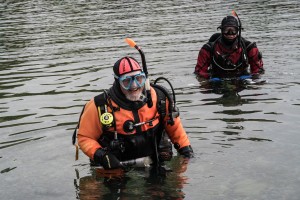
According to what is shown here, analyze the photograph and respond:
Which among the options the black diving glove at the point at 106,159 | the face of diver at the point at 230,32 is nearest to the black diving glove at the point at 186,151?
the black diving glove at the point at 106,159

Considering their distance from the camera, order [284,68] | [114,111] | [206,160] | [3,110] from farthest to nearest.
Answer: [284,68]
[3,110]
[206,160]
[114,111]

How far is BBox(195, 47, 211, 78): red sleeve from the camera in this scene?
12.9 m

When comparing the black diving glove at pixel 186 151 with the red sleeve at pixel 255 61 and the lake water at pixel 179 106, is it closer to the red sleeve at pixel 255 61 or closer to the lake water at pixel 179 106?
the lake water at pixel 179 106

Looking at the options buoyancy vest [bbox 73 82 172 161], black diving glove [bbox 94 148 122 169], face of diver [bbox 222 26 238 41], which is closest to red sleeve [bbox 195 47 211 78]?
face of diver [bbox 222 26 238 41]

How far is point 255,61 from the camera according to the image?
42.5ft

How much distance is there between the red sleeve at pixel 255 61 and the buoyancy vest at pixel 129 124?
20.4ft

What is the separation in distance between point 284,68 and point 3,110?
7737 mm

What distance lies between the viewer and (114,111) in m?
6.96

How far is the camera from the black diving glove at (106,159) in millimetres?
6859

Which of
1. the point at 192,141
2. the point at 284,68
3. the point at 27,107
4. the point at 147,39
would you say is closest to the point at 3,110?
the point at 27,107

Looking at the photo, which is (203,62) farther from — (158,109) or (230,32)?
(158,109)

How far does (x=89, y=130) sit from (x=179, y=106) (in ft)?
14.5

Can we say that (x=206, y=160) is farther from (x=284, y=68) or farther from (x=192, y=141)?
(x=284, y=68)

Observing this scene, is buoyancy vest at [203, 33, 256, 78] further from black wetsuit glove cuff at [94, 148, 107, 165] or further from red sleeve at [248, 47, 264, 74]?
black wetsuit glove cuff at [94, 148, 107, 165]
